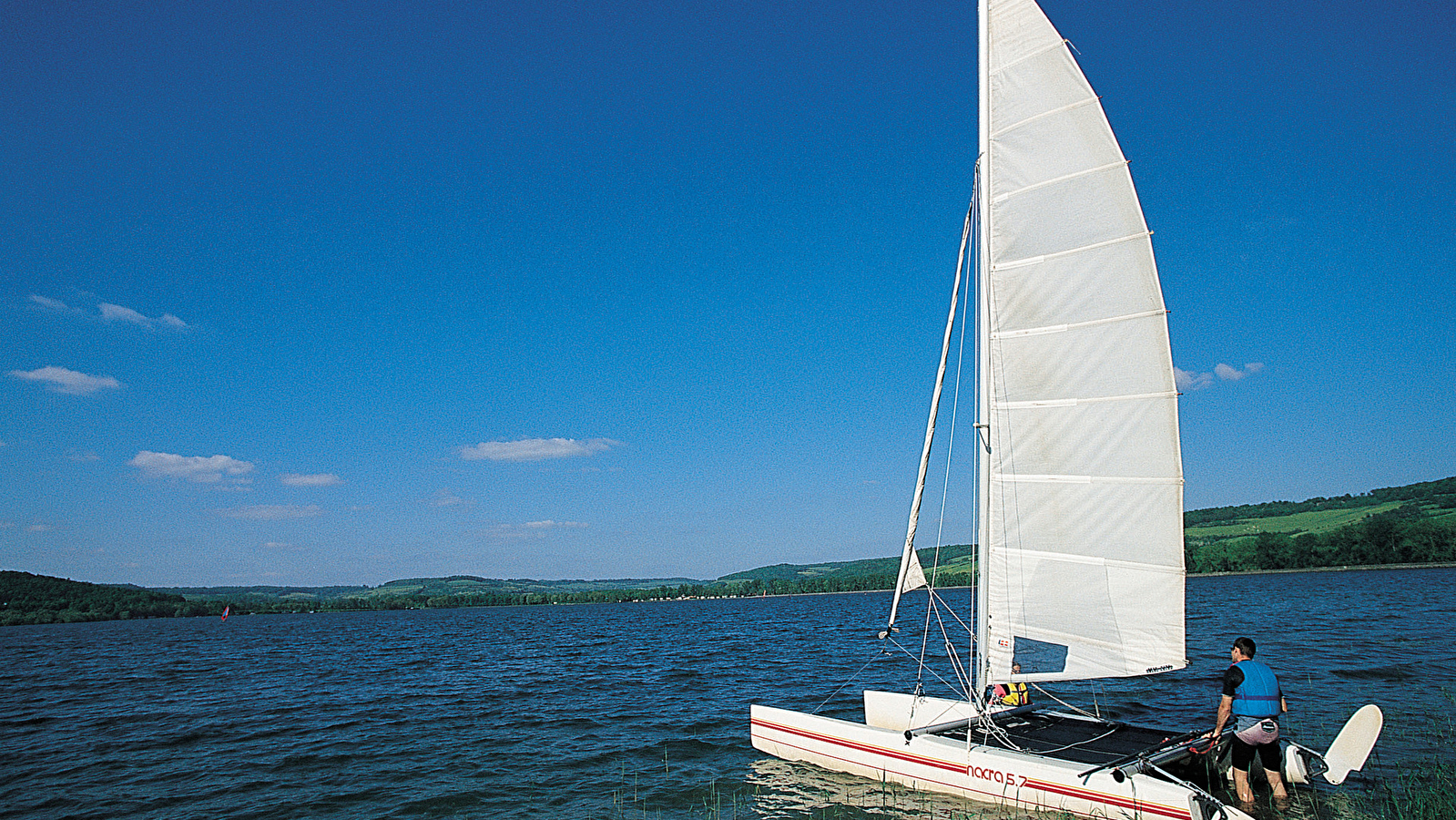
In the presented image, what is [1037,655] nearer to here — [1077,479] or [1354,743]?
[1077,479]

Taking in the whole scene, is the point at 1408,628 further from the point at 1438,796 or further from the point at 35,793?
the point at 35,793

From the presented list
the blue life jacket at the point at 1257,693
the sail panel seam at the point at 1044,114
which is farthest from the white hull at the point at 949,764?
the sail panel seam at the point at 1044,114

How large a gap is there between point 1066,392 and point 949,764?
5529 mm

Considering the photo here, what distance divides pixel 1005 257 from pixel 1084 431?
2.81m

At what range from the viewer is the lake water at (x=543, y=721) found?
13.3 m

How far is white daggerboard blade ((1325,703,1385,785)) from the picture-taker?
9.14 m

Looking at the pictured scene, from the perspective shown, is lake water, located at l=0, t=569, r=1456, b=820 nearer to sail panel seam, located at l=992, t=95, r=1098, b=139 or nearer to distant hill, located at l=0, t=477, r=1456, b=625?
sail panel seam, located at l=992, t=95, r=1098, b=139

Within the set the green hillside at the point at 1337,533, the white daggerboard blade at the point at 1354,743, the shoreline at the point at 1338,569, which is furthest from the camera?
the green hillside at the point at 1337,533

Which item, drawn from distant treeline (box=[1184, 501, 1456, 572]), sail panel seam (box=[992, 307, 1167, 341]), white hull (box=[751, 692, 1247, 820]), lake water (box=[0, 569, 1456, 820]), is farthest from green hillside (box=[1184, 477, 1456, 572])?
sail panel seam (box=[992, 307, 1167, 341])

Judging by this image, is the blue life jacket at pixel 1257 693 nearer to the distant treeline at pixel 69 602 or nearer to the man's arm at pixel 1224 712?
the man's arm at pixel 1224 712

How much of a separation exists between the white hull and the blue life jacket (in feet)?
4.59

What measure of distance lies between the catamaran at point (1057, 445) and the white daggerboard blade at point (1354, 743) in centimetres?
52

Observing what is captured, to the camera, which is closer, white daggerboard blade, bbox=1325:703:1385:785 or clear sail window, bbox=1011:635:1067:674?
white daggerboard blade, bbox=1325:703:1385:785

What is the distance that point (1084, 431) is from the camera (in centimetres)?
1104
